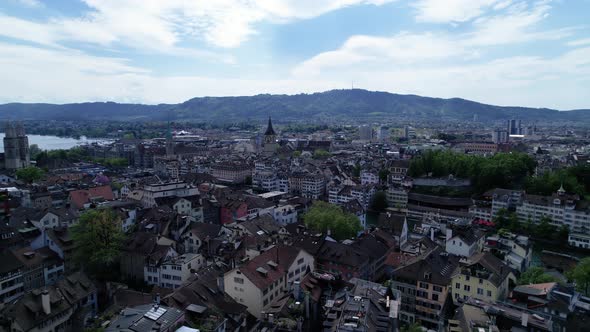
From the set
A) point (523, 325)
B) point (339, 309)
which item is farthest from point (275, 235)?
point (523, 325)

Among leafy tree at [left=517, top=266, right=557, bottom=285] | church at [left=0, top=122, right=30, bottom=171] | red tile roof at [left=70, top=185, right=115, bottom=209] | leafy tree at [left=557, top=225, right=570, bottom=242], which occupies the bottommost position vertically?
leafy tree at [left=557, top=225, right=570, bottom=242]

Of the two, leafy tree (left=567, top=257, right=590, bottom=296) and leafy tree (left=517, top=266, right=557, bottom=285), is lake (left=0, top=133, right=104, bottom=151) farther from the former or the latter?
leafy tree (left=567, top=257, right=590, bottom=296)

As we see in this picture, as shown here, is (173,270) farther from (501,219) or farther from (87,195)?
(501,219)

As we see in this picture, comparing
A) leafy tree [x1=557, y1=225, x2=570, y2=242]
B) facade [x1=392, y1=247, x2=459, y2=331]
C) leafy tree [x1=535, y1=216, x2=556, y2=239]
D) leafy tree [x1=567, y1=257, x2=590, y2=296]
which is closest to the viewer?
facade [x1=392, y1=247, x2=459, y2=331]

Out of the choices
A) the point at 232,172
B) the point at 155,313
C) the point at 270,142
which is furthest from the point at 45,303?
the point at 270,142

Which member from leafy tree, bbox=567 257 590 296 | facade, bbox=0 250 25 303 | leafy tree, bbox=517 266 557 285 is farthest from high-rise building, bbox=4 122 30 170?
leafy tree, bbox=567 257 590 296

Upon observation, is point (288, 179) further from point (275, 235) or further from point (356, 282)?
point (356, 282)
